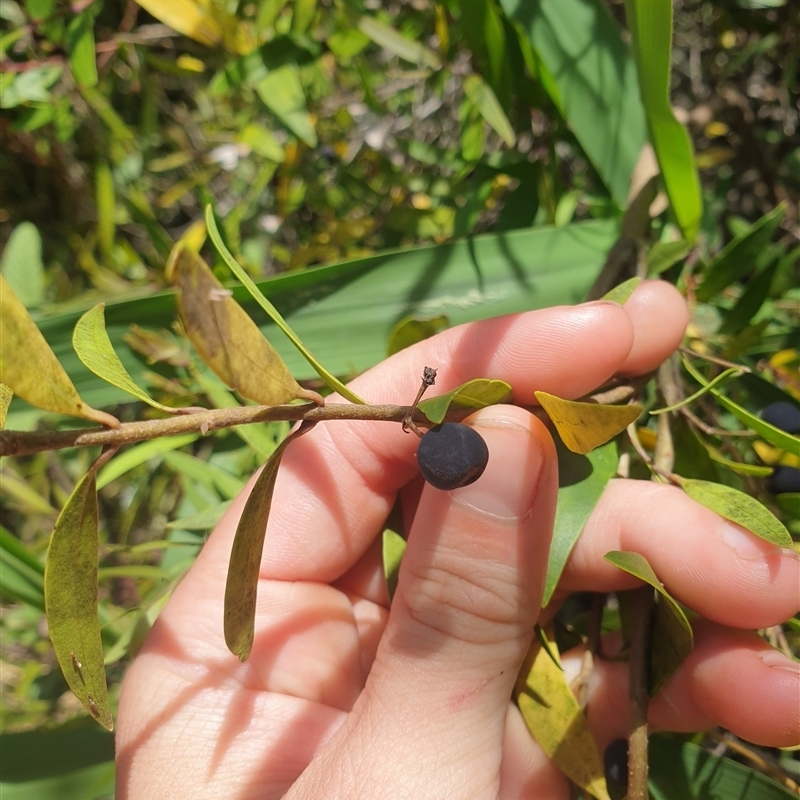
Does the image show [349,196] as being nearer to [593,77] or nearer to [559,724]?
[593,77]

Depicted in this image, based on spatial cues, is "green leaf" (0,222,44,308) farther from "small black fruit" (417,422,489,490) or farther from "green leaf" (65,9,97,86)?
"small black fruit" (417,422,489,490)

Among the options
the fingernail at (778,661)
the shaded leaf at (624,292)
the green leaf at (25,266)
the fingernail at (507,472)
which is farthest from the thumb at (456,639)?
the green leaf at (25,266)

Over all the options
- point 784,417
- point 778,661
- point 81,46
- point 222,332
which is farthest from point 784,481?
point 81,46

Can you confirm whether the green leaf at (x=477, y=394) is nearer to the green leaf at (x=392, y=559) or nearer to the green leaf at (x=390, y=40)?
the green leaf at (x=392, y=559)

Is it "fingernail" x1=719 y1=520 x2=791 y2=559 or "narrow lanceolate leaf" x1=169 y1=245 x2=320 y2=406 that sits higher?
"narrow lanceolate leaf" x1=169 y1=245 x2=320 y2=406

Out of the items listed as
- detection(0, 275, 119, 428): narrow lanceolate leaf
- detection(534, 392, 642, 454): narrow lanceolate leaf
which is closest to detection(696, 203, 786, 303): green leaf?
detection(534, 392, 642, 454): narrow lanceolate leaf

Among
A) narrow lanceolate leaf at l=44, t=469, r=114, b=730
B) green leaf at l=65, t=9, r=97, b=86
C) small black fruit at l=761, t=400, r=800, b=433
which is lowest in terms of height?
small black fruit at l=761, t=400, r=800, b=433

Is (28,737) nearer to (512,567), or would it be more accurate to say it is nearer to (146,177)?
(512,567)
